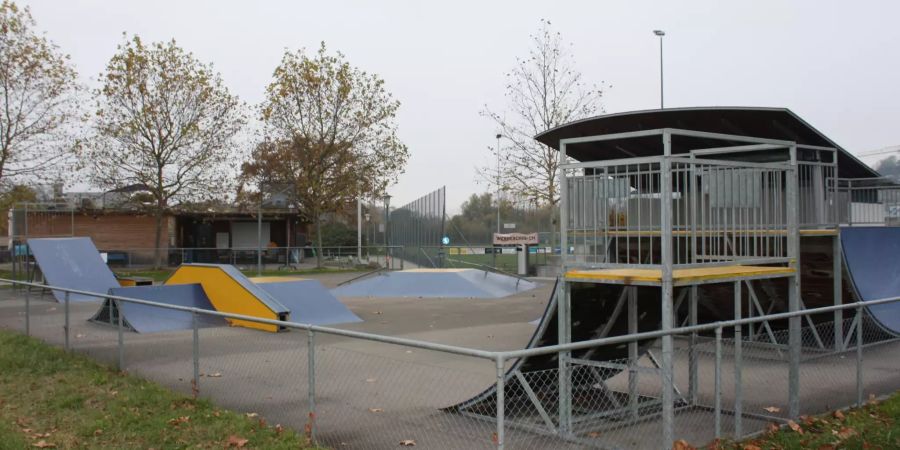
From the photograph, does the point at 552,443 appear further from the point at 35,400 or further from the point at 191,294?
the point at 191,294

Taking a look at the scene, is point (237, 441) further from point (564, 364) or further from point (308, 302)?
point (308, 302)

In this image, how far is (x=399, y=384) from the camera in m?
8.59

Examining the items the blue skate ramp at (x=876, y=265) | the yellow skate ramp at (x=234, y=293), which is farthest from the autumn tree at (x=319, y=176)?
the blue skate ramp at (x=876, y=265)

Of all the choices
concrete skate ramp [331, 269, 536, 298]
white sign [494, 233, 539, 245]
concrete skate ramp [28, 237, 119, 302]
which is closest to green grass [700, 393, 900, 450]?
concrete skate ramp [331, 269, 536, 298]

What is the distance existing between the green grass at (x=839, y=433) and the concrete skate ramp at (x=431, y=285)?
50.9 feet

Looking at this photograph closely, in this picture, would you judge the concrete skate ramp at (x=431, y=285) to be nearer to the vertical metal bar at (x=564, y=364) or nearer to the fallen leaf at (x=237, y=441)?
the vertical metal bar at (x=564, y=364)

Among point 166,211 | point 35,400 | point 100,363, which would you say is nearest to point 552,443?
point 35,400

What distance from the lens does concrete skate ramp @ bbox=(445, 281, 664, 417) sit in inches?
287

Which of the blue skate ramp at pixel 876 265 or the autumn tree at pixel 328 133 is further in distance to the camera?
the autumn tree at pixel 328 133

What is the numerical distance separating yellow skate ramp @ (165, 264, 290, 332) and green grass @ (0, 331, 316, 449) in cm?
465

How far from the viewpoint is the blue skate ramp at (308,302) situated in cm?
1562

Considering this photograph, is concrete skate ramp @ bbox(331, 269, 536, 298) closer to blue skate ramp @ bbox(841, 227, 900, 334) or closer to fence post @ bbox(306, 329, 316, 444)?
blue skate ramp @ bbox(841, 227, 900, 334)

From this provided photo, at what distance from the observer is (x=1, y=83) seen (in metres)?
31.5

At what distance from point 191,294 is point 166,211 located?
25.5 m
